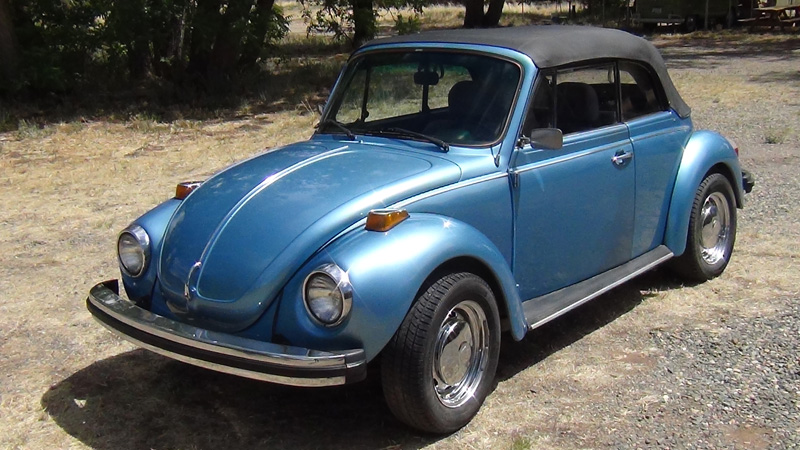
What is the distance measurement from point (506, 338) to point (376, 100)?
159 centimetres

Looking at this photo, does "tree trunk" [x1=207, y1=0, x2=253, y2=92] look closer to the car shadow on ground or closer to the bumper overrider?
the car shadow on ground

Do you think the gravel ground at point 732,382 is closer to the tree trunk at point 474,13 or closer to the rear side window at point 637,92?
the rear side window at point 637,92

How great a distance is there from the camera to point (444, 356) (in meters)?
3.83

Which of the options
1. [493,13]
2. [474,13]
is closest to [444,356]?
[474,13]

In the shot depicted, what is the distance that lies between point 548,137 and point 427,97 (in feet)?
2.66

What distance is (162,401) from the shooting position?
4.32 m

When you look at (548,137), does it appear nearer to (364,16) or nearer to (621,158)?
(621,158)

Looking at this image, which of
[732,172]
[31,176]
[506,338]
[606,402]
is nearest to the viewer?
[606,402]

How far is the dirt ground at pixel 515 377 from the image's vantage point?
393 centimetres

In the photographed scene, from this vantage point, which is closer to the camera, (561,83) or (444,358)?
(444,358)

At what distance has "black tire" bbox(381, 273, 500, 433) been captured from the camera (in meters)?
3.62

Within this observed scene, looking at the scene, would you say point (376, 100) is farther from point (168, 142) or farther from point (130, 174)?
point (168, 142)

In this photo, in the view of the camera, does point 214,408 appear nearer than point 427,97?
Yes

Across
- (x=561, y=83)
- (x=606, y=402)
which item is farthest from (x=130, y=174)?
(x=606, y=402)
